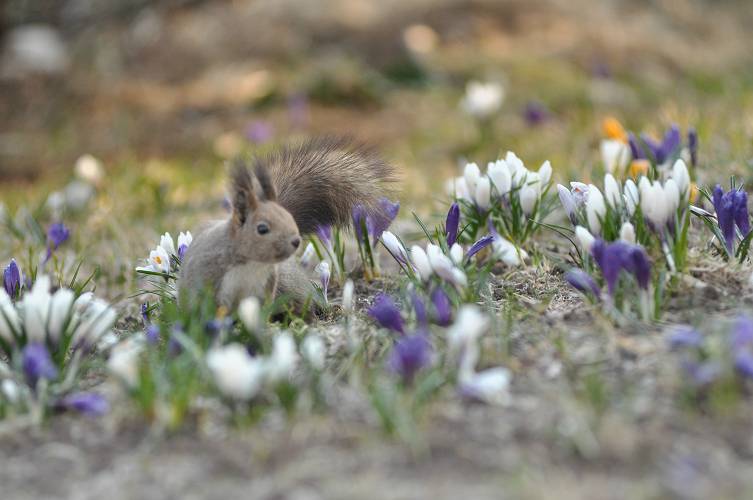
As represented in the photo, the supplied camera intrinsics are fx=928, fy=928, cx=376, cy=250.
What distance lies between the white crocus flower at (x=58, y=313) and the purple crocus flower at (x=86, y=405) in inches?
12.1

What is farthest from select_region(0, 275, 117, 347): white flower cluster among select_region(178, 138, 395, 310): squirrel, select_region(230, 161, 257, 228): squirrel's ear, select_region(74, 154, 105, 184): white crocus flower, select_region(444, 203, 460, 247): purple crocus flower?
select_region(74, 154, 105, 184): white crocus flower

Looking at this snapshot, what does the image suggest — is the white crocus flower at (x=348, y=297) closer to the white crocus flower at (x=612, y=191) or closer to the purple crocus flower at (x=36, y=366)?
the white crocus flower at (x=612, y=191)

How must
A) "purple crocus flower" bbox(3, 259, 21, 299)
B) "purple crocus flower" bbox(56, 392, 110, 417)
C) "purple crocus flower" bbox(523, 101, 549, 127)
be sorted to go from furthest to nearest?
"purple crocus flower" bbox(523, 101, 549, 127) < "purple crocus flower" bbox(3, 259, 21, 299) < "purple crocus flower" bbox(56, 392, 110, 417)

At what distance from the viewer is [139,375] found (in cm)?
279

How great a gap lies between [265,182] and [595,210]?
1.25m

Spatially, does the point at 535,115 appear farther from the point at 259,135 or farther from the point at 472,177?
the point at 472,177

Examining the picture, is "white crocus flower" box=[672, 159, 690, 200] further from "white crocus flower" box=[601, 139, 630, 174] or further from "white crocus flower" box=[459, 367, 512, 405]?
"white crocus flower" box=[601, 139, 630, 174]

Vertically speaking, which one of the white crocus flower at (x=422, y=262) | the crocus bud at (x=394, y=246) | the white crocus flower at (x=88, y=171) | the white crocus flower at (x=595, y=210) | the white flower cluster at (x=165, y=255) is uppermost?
the white crocus flower at (x=88, y=171)

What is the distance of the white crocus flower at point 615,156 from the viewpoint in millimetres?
5078

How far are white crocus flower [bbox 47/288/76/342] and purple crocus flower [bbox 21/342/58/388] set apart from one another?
9.6 inches

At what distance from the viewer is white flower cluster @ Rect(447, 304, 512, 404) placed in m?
2.72

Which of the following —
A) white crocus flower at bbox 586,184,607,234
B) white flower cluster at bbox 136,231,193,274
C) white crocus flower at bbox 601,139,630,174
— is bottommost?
white crocus flower at bbox 586,184,607,234

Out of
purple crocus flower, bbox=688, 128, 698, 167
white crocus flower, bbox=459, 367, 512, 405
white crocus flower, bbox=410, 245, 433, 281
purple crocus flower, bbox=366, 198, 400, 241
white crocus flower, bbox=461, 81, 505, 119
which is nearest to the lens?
white crocus flower, bbox=459, 367, 512, 405

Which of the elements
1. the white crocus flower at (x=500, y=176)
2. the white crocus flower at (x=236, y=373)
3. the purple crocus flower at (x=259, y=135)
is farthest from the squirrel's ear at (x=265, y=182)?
the purple crocus flower at (x=259, y=135)
